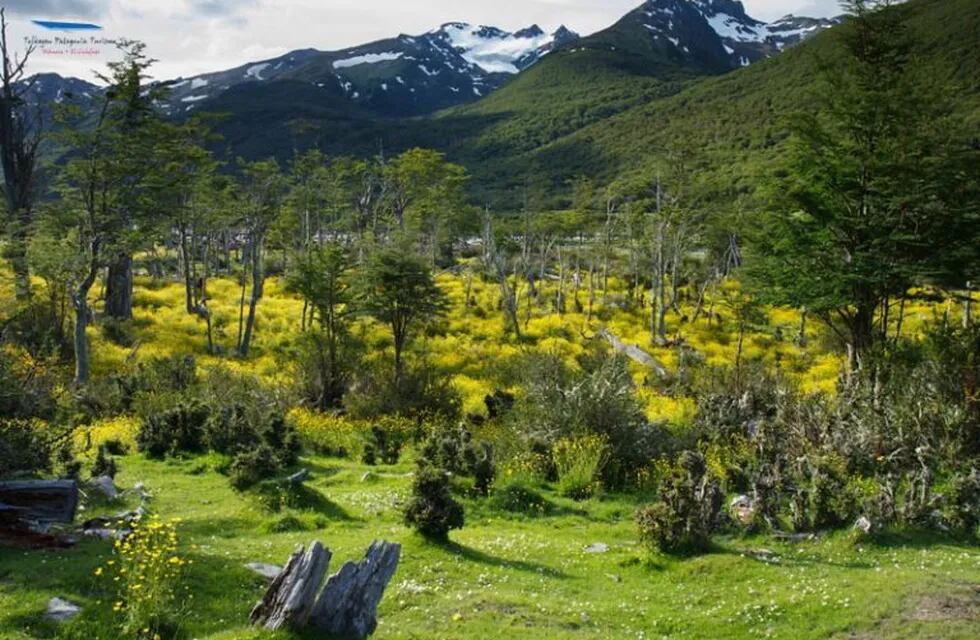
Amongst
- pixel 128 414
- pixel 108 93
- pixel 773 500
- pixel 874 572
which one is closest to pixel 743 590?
pixel 874 572

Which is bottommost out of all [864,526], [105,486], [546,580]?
[546,580]

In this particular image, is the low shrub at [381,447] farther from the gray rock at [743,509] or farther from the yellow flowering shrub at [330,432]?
the gray rock at [743,509]

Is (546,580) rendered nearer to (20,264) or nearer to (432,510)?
(432,510)

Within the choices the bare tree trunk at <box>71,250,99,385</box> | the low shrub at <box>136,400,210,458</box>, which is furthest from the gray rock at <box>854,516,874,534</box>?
the bare tree trunk at <box>71,250,99,385</box>

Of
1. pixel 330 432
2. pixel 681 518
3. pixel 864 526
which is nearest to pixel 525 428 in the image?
pixel 330 432

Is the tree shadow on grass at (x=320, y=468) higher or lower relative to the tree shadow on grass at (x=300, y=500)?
lower

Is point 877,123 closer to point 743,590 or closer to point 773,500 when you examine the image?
point 773,500

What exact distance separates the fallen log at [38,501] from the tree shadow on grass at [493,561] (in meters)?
4.82

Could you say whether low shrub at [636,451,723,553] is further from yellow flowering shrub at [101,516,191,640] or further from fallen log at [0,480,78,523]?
fallen log at [0,480,78,523]

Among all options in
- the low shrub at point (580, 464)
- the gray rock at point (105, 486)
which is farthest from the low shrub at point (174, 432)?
the low shrub at point (580, 464)

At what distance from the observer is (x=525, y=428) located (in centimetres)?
1733

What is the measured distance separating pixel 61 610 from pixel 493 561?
5379 millimetres

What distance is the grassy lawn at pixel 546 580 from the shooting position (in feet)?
25.5

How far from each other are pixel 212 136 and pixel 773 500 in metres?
36.4
